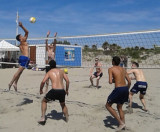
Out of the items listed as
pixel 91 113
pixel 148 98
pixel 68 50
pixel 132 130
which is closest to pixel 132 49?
pixel 148 98

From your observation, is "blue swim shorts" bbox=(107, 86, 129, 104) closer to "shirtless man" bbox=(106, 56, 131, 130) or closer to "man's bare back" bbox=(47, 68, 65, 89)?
"shirtless man" bbox=(106, 56, 131, 130)

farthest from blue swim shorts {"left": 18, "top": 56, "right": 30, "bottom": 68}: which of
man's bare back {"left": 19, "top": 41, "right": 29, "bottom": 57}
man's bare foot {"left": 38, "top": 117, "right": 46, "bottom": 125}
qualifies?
man's bare foot {"left": 38, "top": 117, "right": 46, "bottom": 125}

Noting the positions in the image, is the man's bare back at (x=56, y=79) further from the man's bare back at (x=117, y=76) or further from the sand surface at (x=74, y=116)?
the man's bare back at (x=117, y=76)

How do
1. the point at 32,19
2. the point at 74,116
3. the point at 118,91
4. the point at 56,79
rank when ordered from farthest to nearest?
the point at 32,19 < the point at 74,116 < the point at 56,79 < the point at 118,91

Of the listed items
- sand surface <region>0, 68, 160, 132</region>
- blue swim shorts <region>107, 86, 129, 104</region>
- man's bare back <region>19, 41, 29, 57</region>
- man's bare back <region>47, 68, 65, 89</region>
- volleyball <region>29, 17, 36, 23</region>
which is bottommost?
sand surface <region>0, 68, 160, 132</region>

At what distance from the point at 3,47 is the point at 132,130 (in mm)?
17818

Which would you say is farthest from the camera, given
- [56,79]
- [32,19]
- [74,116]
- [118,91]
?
[32,19]

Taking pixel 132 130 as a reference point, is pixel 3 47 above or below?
above

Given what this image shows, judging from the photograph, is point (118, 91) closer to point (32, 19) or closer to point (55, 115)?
point (55, 115)

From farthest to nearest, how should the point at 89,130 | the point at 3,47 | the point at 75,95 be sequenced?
the point at 3,47
the point at 75,95
the point at 89,130

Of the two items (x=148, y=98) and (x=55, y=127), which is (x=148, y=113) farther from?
→ (x=55, y=127)

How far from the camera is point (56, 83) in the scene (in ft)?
15.3

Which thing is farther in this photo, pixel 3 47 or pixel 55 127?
pixel 3 47

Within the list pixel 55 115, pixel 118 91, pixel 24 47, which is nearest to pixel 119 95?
pixel 118 91
